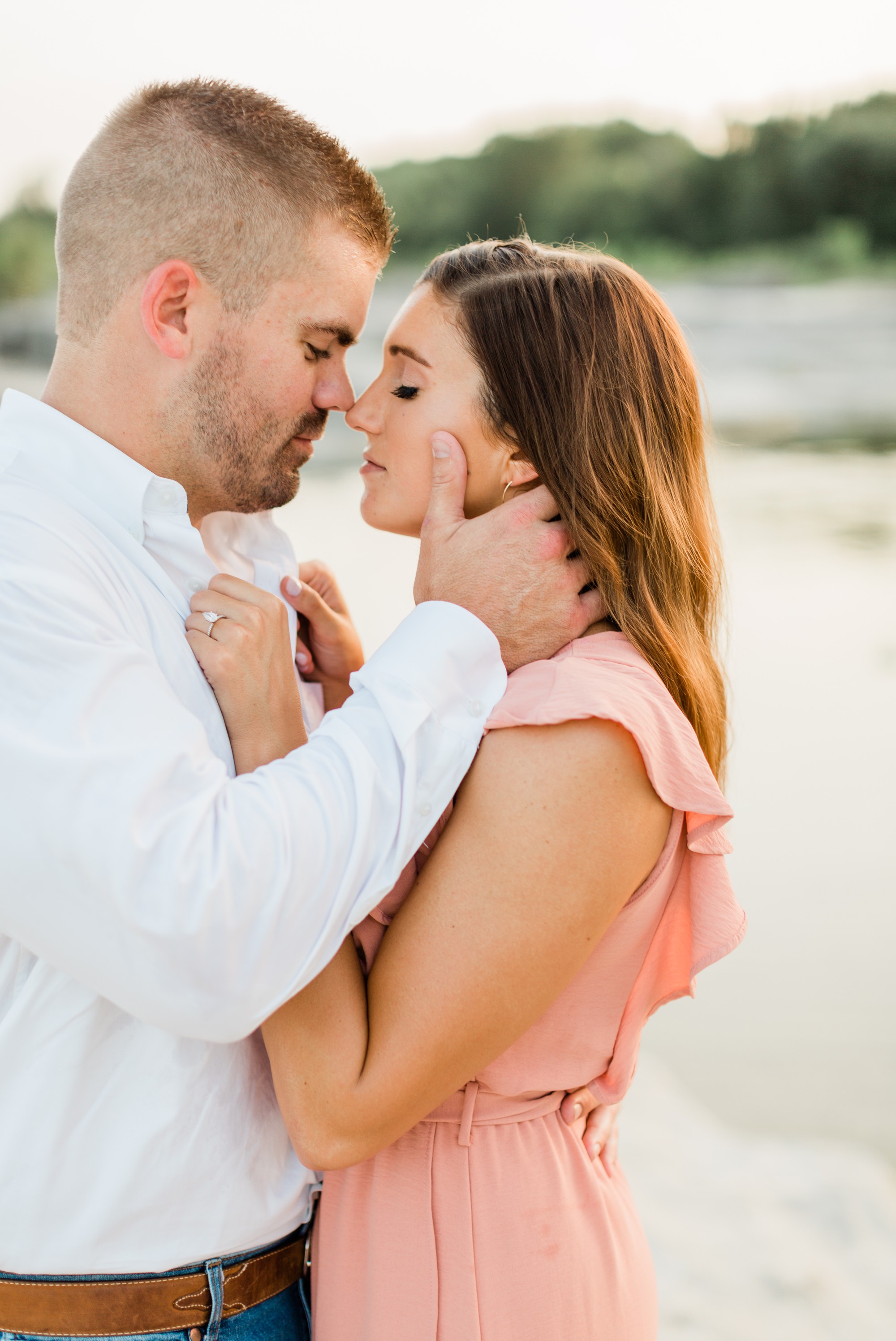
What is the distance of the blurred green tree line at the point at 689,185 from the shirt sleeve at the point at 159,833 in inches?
294

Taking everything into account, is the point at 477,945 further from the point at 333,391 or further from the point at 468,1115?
the point at 333,391

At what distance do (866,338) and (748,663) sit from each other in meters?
3.05

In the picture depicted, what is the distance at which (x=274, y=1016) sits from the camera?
98 centimetres

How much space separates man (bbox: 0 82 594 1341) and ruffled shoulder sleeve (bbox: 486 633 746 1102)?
5 centimetres

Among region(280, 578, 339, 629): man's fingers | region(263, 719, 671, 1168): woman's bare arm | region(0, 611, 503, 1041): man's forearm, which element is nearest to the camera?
region(0, 611, 503, 1041): man's forearm

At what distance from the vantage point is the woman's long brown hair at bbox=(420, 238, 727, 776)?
4.13 ft

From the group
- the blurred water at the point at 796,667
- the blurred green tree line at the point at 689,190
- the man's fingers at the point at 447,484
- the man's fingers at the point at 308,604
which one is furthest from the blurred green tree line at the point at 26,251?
the man's fingers at the point at 447,484

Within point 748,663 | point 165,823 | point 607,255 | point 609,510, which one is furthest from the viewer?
point 748,663

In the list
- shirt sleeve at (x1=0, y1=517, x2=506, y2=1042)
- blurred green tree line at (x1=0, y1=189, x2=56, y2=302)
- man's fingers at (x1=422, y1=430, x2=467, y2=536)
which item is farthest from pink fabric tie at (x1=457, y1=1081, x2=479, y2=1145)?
blurred green tree line at (x1=0, y1=189, x2=56, y2=302)

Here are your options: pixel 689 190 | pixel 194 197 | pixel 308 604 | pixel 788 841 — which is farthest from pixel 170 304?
pixel 689 190

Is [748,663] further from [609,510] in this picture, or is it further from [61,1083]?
[61,1083]

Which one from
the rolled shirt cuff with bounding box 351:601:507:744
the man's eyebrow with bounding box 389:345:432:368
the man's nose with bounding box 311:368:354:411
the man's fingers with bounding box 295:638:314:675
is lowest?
the man's fingers with bounding box 295:638:314:675

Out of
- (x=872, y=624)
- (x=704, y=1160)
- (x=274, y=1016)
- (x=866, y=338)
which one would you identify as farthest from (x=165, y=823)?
(x=866, y=338)

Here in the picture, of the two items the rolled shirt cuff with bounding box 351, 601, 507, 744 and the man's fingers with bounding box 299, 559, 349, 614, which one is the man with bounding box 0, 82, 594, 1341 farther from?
the man's fingers with bounding box 299, 559, 349, 614
